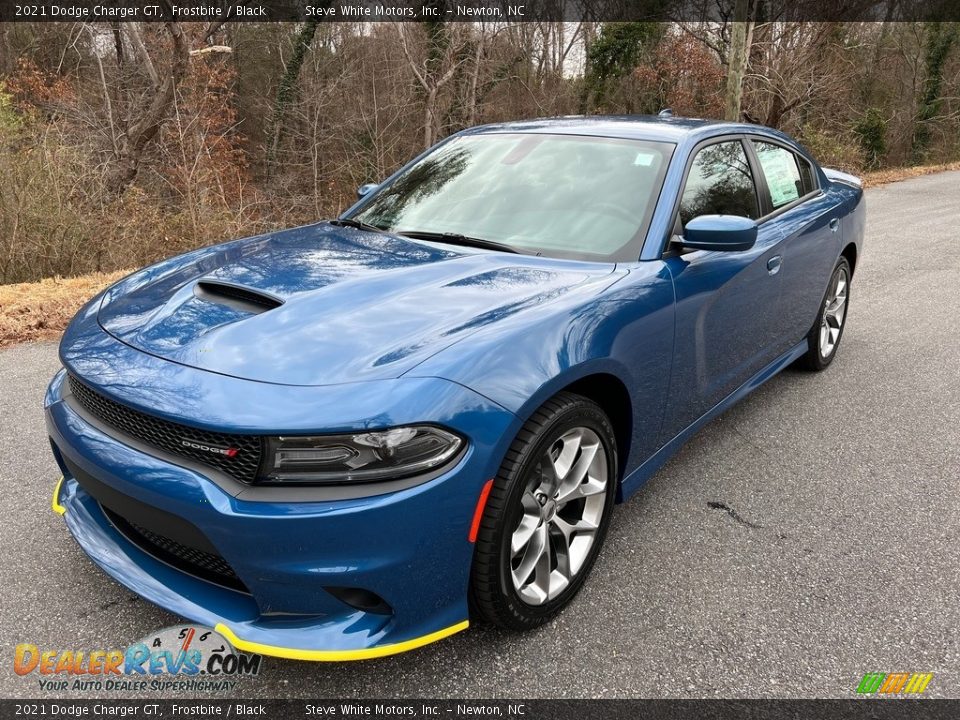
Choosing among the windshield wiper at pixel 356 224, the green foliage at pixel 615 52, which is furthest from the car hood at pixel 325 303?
the green foliage at pixel 615 52

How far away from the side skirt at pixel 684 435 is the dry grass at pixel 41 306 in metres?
4.37

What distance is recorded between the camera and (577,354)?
2.27 metres

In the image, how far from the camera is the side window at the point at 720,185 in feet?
10.3

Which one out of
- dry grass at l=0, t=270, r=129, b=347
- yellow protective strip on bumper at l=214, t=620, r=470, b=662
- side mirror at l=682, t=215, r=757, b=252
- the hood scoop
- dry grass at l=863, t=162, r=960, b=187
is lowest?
dry grass at l=0, t=270, r=129, b=347

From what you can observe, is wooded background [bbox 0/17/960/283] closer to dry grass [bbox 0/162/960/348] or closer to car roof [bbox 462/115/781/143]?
dry grass [bbox 0/162/960/348]

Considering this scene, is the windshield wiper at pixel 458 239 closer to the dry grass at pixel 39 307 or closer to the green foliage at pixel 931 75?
the dry grass at pixel 39 307

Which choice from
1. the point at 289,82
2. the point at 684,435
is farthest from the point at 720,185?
the point at 289,82

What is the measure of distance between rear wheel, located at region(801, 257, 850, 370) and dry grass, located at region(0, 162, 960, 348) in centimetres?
517

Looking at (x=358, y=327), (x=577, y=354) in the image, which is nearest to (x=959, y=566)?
(x=577, y=354)

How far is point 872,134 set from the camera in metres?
24.0

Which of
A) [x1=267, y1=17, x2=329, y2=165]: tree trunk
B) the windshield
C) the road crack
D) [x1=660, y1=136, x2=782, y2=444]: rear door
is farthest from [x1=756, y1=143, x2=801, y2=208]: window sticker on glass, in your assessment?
[x1=267, y1=17, x2=329, y2=165]: tree trunk

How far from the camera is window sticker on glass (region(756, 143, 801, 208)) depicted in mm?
3904

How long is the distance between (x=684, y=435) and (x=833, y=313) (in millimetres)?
2379

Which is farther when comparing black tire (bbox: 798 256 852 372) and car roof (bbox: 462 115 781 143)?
black tire (bbox: 798 256 852 372)
